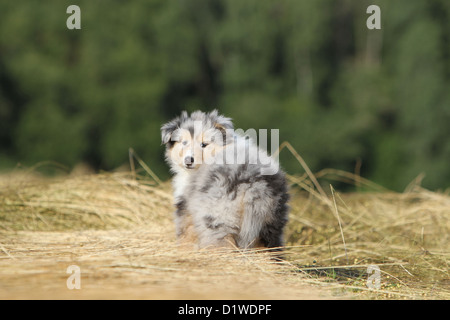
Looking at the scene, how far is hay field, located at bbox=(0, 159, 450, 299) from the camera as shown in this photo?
10.1 feet

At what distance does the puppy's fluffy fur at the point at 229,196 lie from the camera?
3.81 metres

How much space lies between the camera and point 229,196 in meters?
3.81

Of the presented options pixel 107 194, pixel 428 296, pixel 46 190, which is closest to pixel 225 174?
pixel 428 296

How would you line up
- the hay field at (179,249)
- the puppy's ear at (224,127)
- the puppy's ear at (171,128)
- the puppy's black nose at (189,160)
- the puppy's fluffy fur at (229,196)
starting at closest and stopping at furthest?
the hay field at (179,249), the puppy's fluffy fur at (229,196), the puppy's black nose at (189,160), the puppy's ear at (224,127), the puppy's ear at (171,128)

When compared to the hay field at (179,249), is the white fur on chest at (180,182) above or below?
above

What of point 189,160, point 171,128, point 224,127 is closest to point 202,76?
point 171,128

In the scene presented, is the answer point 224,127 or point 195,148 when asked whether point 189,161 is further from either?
point 224,127

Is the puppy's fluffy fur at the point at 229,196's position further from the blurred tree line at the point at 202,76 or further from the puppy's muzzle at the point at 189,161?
the blurred tree line at the point at 202,76

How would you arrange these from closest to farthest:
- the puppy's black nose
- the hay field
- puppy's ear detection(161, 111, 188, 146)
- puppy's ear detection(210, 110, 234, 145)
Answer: the hay field
the puppy's black nose
puppy's ear detection(210, 110, 234, 145)
puppy's ear detection(161, 111, 188, 146)

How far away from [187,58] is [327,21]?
→ 21.3ft

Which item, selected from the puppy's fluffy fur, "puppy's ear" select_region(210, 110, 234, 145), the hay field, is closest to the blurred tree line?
the hay field

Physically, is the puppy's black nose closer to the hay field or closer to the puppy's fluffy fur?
the puppy's fluffy fur

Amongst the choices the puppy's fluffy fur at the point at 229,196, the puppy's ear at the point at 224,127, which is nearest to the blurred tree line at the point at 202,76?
the puppy's ear at the point at 224,127

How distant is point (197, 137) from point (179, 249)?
85cm
